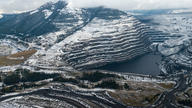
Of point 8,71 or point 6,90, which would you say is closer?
point 6,90

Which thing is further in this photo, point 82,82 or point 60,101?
point 82,82

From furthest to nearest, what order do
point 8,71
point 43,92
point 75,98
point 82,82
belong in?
point 8,71 < point 82,82 < point 43,92 < point 75,98

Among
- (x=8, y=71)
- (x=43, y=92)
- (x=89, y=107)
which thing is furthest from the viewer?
(x=8, y=71)

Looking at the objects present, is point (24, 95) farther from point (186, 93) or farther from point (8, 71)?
point (186, 93)

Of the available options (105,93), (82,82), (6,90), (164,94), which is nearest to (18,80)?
(6,90)

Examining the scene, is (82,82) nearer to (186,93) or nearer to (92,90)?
(92,90)

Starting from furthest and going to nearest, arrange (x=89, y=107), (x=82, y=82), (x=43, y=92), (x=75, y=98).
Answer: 1. (x=82, y=82)
2. (x=43, y=92)
3. (x=75, y=98)
4. (x=89, y=107)

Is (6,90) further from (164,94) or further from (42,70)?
(164,94)

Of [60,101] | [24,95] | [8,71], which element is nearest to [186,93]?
[60,101]

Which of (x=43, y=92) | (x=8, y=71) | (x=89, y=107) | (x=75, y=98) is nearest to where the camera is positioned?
(x=89, y=107)
